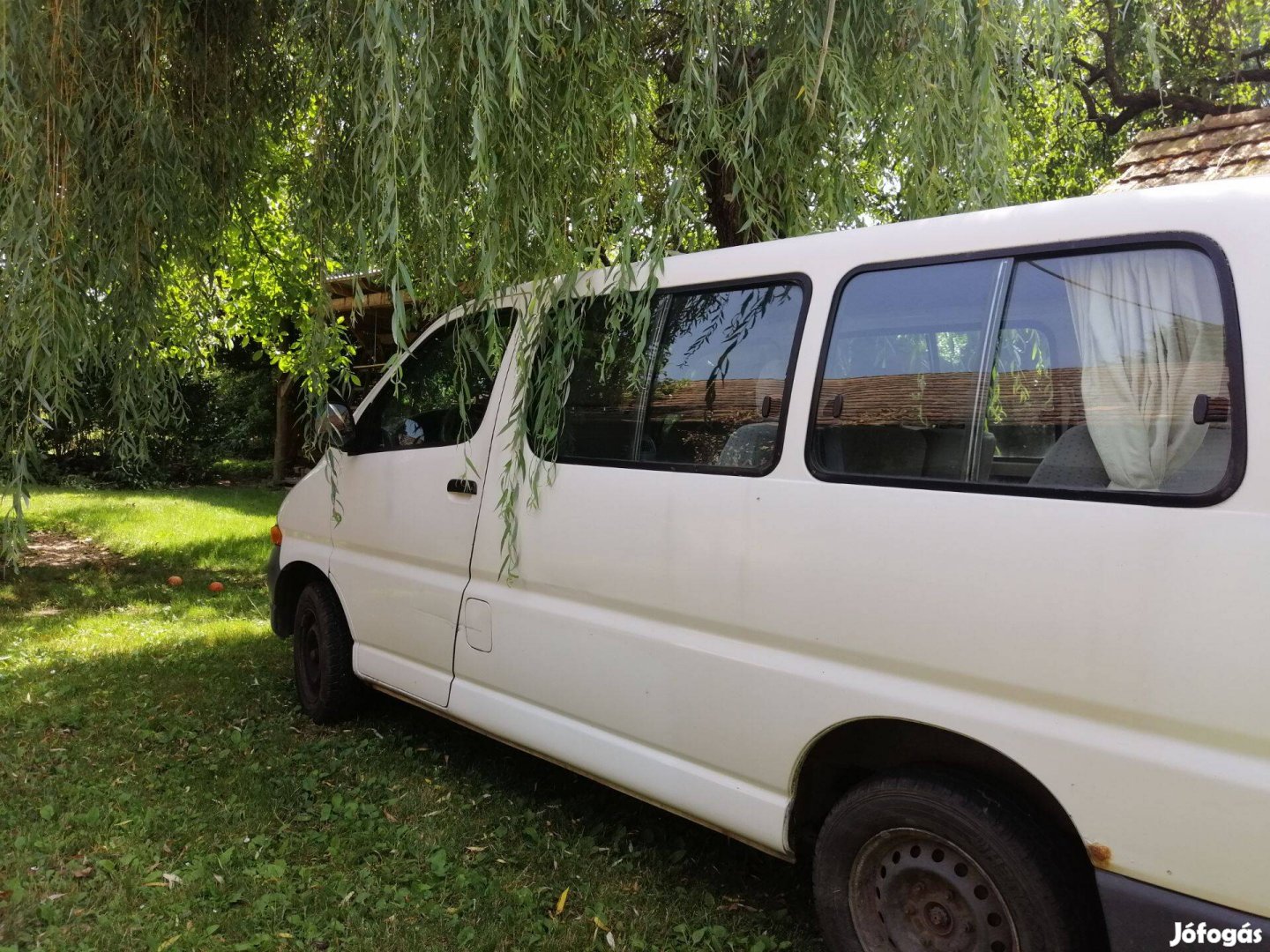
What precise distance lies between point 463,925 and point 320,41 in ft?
10.1

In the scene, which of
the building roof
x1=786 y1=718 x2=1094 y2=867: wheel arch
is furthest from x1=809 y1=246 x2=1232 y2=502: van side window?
the building roof

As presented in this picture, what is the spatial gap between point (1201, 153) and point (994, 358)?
458cm

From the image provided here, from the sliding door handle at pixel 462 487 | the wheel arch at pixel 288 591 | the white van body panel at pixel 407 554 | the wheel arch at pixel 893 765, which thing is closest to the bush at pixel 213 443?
the wheel arch at pixel 288 591

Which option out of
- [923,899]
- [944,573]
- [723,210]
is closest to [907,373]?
[944,573]

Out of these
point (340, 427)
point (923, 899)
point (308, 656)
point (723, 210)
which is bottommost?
point (308, 656)

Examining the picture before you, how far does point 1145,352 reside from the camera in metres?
2.04

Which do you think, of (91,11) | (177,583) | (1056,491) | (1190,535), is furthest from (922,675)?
(177,583)

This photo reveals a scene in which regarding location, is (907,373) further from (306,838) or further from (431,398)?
(306,838)

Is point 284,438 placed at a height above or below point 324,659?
above

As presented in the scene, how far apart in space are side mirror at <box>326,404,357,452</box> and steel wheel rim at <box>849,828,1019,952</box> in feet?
8.79

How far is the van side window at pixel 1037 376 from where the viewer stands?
1956 mm

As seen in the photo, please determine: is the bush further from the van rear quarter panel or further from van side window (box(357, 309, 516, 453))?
the van rear quarter panel

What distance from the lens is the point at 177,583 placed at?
836 cm

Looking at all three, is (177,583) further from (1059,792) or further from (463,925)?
(1059,792)
